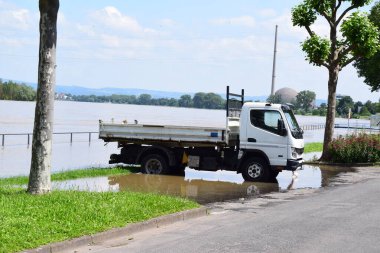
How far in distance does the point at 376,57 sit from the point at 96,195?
1622 inches

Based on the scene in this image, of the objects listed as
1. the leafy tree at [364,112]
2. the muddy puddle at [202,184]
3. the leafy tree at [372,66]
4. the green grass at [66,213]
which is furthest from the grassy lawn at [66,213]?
the leafy tree at [364,112]

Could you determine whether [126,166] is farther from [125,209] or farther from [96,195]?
[125,209]

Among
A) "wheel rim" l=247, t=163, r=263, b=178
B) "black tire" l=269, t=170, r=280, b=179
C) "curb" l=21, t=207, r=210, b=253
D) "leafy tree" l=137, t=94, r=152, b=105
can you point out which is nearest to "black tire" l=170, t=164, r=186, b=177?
"wheel rim" l=247, t=163, r=263, b=178

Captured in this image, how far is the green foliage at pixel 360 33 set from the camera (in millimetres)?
26767

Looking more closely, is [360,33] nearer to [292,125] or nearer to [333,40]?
[333,40]

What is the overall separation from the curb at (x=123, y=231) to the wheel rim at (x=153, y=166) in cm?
798

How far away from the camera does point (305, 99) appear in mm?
→ 185000

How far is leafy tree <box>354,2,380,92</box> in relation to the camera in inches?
1949

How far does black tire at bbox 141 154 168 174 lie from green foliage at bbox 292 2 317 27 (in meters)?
11.4

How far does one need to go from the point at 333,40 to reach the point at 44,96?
19.5 metres

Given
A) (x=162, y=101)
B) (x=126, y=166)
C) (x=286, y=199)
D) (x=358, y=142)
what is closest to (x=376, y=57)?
(x=358, y=142)

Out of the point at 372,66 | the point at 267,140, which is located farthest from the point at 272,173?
the point at 372,66

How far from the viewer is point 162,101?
175375 millimetres

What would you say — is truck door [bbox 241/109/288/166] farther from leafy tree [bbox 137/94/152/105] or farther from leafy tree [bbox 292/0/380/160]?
leafy tree [bbox 137/94/152/105]
